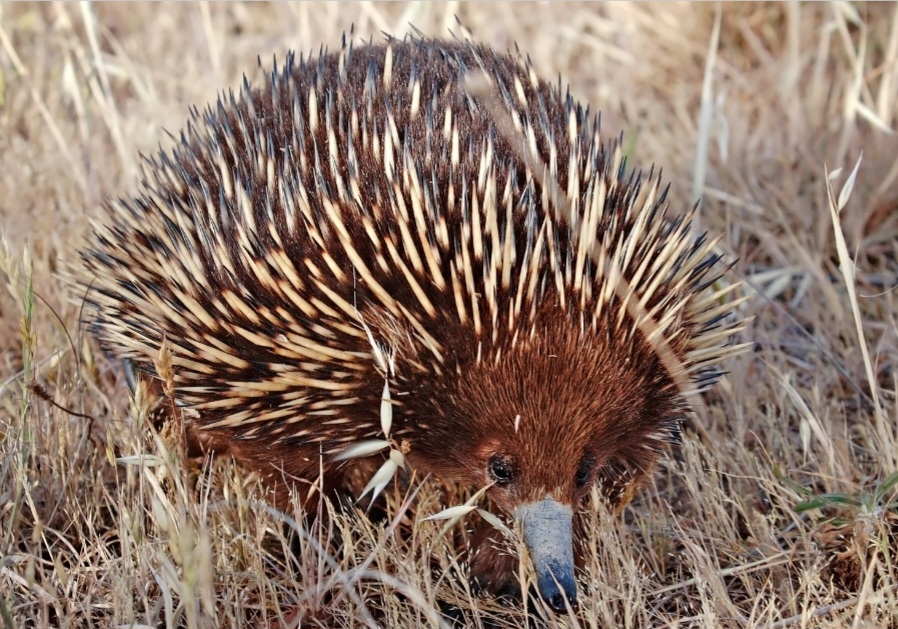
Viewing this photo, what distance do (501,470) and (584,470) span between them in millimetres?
158

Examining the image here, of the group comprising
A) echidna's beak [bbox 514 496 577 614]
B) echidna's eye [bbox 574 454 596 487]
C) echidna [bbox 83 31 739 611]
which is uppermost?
echidna [bbox 83 31 739 611]

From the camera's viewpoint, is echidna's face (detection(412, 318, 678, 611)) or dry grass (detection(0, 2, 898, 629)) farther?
dry grass (detection(0, 2, 898, 629))

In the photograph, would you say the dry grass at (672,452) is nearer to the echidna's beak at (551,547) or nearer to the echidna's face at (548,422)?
the echidna's beak at (551,547)

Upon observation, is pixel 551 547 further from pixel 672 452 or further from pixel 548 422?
pixel 672 452

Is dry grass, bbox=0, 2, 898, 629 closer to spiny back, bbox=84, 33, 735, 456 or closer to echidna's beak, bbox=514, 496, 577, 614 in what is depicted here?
echidna's beak, bbox=514, 496, 577, 614

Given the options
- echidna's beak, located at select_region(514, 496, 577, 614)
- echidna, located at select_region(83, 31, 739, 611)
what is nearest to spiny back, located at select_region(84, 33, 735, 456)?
echidna, located at select_region(83, 31, 739, 611)

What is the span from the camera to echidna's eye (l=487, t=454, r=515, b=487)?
194cm

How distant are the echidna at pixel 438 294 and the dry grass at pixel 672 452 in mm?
196

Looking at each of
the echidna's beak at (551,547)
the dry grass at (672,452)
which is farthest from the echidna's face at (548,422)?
the dry grass at (672,452)

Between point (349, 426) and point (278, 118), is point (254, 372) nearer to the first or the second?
point (349, 426)

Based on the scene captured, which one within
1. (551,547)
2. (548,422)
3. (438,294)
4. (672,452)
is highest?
(438,294)

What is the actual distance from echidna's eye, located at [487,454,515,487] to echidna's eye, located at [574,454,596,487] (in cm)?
12

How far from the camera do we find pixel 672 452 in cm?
273

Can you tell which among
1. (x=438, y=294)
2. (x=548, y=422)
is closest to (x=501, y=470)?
(x=548, y=422)
